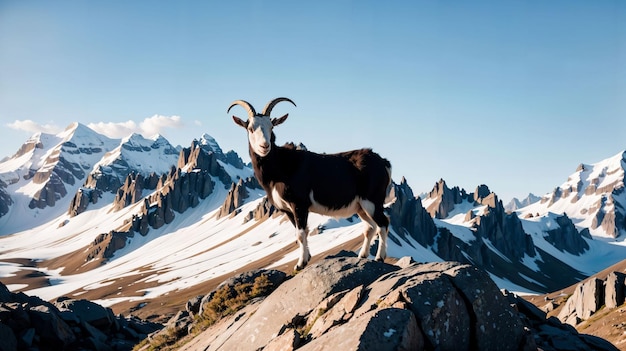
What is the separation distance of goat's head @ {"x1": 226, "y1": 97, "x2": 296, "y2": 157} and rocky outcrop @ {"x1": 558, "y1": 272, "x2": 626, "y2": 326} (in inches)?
2250

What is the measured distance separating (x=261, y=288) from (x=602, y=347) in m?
11.1

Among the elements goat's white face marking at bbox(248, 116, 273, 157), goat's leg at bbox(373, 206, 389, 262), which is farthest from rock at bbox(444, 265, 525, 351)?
goat's white face marking at bbox(248, 116, 273, 157)

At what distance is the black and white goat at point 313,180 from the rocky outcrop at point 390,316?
1998 mm

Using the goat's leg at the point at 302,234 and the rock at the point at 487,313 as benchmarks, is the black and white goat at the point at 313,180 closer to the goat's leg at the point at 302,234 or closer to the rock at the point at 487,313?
the goat's leg at the point at 302,234

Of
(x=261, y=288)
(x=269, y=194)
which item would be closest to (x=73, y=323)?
(x=261, y=288)

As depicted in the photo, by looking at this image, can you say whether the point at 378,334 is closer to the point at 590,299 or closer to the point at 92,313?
the point at 92,313

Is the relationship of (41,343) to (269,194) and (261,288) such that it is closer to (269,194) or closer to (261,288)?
(261,288)

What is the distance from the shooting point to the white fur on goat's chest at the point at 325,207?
1468 centimetres

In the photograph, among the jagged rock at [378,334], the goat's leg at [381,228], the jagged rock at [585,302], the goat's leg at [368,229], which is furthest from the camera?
the jagged rock at [585,302]

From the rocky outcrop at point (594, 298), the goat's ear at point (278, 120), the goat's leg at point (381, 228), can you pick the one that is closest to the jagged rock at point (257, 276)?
the goat's leg at point (381, 228)

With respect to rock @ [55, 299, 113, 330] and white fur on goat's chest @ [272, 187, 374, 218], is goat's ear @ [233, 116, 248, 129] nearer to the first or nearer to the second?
white fur on goat's chest @ [272, 187, 374, 218]

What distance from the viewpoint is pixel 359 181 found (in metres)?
15.1

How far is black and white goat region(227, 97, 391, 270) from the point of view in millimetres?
14391

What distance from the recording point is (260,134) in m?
13.8
